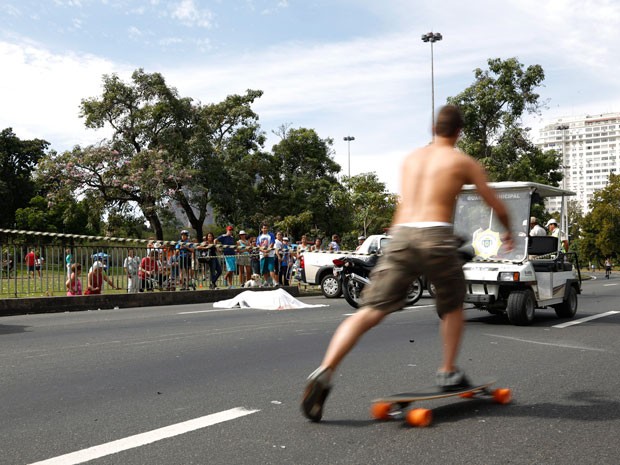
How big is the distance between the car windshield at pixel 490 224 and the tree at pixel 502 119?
28.7 metres

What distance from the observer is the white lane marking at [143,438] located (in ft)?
11.3

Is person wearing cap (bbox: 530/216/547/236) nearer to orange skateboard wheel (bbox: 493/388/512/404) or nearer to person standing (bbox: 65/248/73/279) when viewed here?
orange skateboard wheel (bbox: 493/388/512/404)

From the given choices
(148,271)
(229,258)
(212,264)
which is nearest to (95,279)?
(148,271)

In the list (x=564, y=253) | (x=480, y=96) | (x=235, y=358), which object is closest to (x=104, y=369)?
(x=235, y=358)

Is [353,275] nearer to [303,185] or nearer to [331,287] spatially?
[331,287]

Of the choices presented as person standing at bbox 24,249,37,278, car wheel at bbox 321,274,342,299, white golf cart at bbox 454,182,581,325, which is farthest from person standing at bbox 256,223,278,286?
white golf cart at bbox 454,182,581,325

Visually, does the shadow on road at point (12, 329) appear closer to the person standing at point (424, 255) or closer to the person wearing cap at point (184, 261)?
the person standing at point (424, 255)

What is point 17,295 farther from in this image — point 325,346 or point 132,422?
point 132,422

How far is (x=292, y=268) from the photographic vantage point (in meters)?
21.3

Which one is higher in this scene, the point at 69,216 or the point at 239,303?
the point at 69,216

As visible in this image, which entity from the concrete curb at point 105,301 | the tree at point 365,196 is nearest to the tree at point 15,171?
the tree at point 365,196

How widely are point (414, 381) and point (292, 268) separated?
628 inches

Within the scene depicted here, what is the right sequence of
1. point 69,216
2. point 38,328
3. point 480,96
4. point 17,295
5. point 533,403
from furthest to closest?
1. point 480,96
2. point 69,216
3. point 17,295
4. point 38,328
5. point 533,403

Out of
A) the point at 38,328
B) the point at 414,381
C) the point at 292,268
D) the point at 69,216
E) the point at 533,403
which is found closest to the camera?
the point at 533,403
